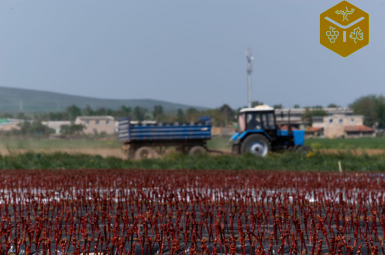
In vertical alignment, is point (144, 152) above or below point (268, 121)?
below

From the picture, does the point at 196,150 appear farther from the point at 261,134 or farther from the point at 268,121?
the point at 268,121

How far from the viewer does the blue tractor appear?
66.3 ft

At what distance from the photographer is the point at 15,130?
45.3 metres

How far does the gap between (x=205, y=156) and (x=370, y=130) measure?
57.6 meters

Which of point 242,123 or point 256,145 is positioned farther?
point 242,123

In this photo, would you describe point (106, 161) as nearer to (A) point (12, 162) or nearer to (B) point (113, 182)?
(A) point (12, 162)

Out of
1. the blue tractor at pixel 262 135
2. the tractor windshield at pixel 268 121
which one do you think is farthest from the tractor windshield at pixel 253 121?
the tractor windshield at pixel 268 121

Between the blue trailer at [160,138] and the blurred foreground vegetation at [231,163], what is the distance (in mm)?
2533

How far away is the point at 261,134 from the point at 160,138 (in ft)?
14.6

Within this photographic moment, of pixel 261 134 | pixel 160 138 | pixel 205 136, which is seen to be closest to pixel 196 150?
pixel 205 136

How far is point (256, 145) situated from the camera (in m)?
20.2

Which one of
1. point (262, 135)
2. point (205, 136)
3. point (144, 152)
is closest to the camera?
point (262, 135)

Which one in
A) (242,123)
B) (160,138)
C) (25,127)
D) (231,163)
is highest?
(242,123)

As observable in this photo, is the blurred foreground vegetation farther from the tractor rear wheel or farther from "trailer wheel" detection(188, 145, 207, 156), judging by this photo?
"trailer wheel" detection(188, 145, 207, 156)
